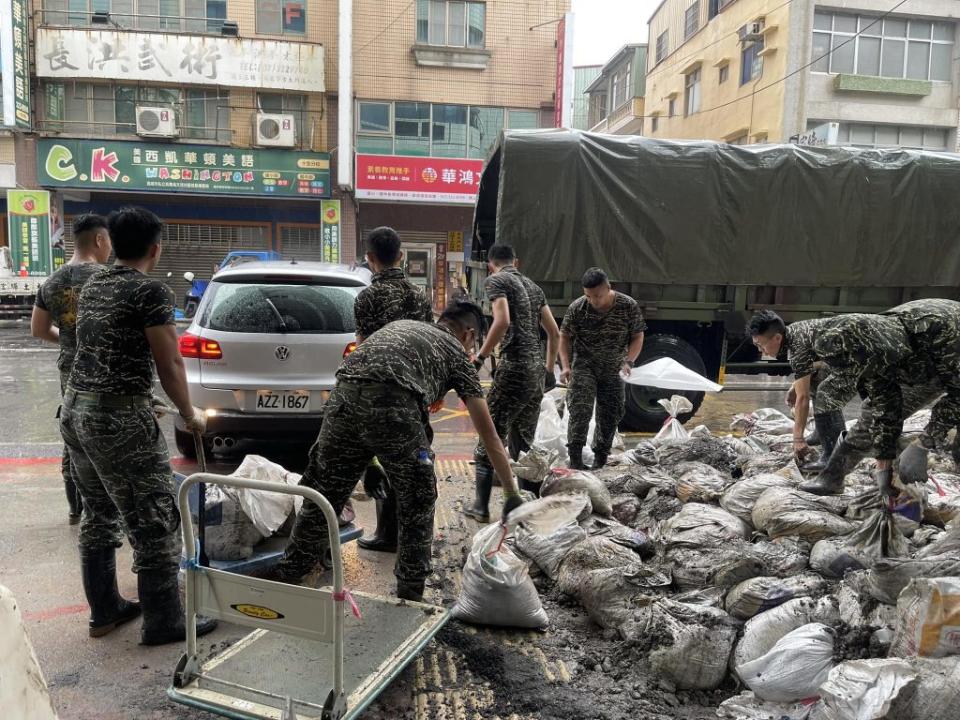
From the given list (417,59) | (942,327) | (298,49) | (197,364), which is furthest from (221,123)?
(942,327)

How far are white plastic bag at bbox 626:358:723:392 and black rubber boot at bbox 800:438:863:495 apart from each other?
1.89 m

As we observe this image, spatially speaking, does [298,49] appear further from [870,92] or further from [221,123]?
[870,92]

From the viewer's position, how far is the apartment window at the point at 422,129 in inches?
758

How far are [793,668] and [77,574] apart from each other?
337cm

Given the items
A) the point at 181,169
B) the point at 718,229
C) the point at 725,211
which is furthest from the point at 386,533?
the point at 181,169

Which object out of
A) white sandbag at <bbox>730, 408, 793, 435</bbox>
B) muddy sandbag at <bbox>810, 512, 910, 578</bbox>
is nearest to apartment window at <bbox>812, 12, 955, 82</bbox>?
white sandbag at <bbox>730, 408, 793, 435</bbox>

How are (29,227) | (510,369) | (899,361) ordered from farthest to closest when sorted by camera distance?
(29,227) → (510,369) → (899,361)

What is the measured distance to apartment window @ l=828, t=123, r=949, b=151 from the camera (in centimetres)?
1891

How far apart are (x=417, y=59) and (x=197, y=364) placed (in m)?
16.7

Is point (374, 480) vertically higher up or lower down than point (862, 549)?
higher up

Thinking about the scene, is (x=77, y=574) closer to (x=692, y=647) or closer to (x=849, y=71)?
(x=692, y=647)

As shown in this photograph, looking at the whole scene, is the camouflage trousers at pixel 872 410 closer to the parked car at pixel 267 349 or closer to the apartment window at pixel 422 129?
the parked car at pixel 267 349

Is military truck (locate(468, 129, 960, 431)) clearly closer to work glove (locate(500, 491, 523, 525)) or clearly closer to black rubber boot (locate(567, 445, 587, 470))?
black rubber boot (locate(567, 445, 587, 470))

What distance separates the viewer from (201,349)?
472cm
